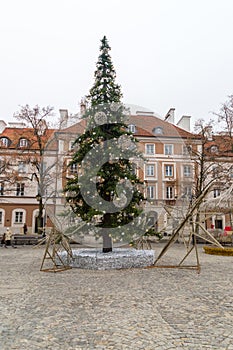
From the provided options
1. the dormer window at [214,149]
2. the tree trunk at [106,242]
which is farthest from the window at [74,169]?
the dormer window at [214,149]

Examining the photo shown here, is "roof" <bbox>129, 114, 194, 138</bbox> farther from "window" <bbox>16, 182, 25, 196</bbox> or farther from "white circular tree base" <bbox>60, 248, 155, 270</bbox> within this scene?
"window" <bbox>16, 182, 25, 196</bbox>

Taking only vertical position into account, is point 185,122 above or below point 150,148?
above

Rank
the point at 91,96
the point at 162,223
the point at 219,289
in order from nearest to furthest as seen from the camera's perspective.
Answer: the point at 219,289
the point at 91,96
the point at 162,223

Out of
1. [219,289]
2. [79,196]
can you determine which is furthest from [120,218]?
[219,289]

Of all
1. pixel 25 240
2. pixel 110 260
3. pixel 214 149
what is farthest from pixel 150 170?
pixel 214 149

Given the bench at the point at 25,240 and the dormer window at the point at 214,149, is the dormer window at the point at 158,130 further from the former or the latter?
the dormer window at the point at 214,149

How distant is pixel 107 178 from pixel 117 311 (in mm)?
7252

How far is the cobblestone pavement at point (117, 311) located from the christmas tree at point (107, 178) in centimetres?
270

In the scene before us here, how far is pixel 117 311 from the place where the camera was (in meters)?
6.38

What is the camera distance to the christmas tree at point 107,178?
42.8ft

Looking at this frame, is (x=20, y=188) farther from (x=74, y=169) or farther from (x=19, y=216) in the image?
(x=74, y=169)

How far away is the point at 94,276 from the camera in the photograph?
1077cm

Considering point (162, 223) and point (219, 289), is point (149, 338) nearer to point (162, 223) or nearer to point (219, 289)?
point (219, 289)

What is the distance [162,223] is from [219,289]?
8.29 metres
